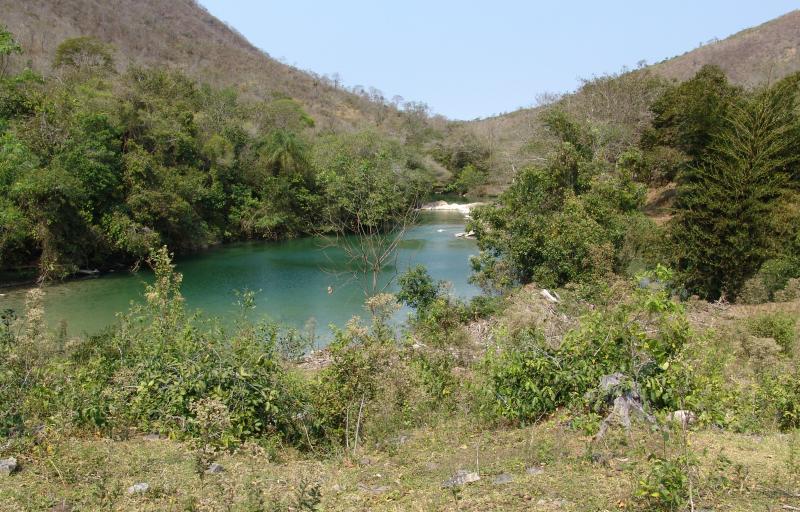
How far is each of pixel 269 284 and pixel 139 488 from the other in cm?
1825

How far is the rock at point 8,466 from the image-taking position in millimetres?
4969

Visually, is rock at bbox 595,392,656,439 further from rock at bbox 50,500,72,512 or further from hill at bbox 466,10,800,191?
hill at bbox 466,10,800,191

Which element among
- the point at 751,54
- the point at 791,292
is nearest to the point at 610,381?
the point at 791,292

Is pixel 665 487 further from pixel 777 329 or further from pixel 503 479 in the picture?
pixel 777 329

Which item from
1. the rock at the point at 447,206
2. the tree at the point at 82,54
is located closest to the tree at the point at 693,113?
the rock at the point at 447,206

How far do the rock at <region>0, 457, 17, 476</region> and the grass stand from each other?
3.0 inches

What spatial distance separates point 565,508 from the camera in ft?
13.9

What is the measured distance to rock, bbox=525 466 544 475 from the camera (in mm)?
4971

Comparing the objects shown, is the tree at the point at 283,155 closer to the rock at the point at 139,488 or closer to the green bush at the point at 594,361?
the green bush at the point at 594,361

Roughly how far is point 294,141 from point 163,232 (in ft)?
40.9

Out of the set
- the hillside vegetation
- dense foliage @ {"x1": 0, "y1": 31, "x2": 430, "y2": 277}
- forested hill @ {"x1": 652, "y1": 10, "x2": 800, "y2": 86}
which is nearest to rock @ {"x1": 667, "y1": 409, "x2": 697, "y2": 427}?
the hillside vegetation

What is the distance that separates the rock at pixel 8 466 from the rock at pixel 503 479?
412 centimetres

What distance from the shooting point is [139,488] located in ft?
15.5

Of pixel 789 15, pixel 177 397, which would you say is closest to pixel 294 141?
pixel 177 397
